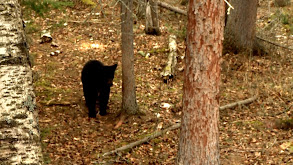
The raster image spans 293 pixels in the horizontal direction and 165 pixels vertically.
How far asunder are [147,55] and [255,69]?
12.9ft

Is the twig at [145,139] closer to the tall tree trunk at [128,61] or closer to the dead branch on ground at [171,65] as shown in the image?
the tall tree trunk at [128,61]

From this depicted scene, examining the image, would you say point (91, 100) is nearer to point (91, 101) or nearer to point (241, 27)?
point (91, 101)

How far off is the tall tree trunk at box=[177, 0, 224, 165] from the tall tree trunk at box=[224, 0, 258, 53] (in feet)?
22.6

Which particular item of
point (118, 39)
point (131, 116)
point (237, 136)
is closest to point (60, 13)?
point (118, 39)

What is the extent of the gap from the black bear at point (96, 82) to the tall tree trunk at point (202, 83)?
3.51m

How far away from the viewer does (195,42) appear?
470 cm

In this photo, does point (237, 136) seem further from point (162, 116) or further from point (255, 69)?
point (255, 69)

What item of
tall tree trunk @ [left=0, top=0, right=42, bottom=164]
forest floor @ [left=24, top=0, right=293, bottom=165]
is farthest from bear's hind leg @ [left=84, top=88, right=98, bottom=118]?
tall tree trunk @ [left=0, top=0, right=42, bottom=164]

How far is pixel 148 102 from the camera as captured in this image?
362 inches

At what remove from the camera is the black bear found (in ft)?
27.0

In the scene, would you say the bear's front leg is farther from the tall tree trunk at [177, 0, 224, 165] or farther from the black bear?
the tall tree trunk at [177, 0, 224, 165]

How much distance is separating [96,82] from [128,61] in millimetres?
1152

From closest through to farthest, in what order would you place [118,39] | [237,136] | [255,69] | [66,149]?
[66,149] < [237,136] < [255,69] < [118,39]

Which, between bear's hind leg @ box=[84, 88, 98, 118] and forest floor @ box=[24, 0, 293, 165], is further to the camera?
bear's hind leg @ box=[84, 88, 98, 118]
